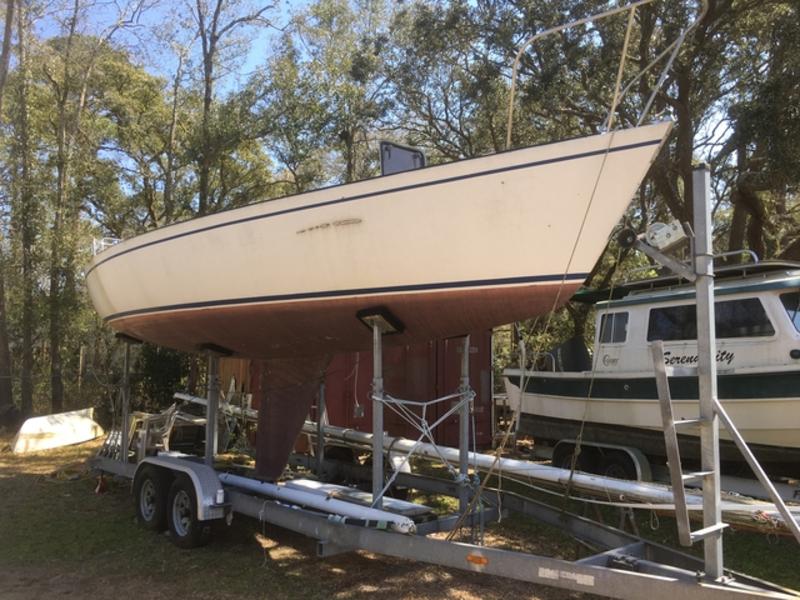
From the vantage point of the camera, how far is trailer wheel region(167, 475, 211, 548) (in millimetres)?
4703

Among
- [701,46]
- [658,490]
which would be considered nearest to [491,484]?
[658,490]

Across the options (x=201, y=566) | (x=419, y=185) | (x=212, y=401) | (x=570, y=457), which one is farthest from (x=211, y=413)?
(x=570, y=457)

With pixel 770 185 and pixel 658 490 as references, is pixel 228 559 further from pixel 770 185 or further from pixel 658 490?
pixel 770 185

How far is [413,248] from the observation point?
3.87m

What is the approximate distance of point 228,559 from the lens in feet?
15.4

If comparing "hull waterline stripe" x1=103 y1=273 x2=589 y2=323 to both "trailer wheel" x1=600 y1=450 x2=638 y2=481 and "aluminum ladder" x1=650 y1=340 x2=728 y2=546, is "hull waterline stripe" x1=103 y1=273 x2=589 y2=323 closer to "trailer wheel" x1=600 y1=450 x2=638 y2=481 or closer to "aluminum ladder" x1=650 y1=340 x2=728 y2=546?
"aluminum ladder" x1=650 y1=340 x2=728 y2=546

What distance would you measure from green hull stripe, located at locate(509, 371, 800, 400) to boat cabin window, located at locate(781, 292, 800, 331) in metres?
0.57

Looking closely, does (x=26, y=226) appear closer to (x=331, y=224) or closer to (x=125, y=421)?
(x=125, y=421)

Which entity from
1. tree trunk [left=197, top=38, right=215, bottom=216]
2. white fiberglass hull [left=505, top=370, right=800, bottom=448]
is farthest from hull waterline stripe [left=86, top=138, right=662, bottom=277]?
tree trunk [left=197, top=38, right=215, bottom=216]

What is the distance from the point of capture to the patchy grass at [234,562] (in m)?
4.11

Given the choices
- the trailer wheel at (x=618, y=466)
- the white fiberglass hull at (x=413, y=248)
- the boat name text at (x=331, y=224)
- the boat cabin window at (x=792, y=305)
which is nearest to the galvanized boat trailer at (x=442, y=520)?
the white fiberglass hull at (x=413, y=248)

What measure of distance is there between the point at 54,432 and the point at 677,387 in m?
8.96

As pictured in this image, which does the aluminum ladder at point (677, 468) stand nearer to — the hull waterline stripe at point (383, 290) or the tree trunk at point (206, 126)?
the hull waterline stripe at point (383, 290)

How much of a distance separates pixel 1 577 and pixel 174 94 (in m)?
13.2
